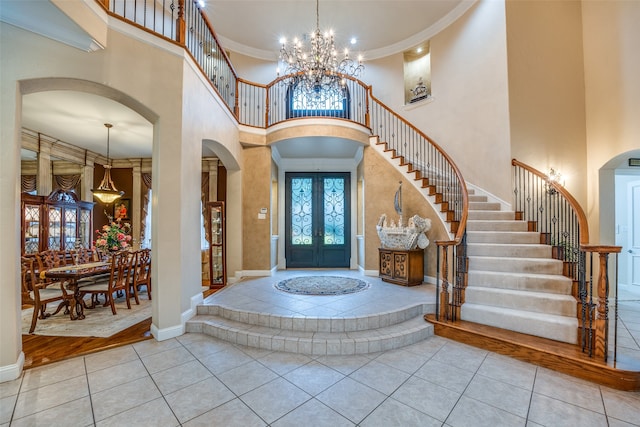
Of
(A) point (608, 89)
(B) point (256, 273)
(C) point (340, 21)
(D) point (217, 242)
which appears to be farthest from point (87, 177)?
(A) point (608, 89)

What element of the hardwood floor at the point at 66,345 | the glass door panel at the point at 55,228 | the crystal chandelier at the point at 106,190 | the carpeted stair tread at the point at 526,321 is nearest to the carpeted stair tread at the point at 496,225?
the carpeted stair tread at the point at 526,321

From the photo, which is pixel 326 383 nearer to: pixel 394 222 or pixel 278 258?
pixel 394 222

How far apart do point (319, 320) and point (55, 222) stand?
6.99 meters

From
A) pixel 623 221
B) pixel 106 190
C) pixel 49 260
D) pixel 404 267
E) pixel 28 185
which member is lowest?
pixel 404 267

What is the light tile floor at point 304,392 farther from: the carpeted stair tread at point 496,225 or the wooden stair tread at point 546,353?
the carpeted stair tread at point 496,225

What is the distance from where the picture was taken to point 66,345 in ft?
10.3

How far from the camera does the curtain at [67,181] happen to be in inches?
285

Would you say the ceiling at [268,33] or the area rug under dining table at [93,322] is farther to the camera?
the ceiling at [268,33]

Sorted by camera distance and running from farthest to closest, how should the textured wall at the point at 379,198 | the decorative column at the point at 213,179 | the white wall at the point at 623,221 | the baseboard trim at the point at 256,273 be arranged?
the decorative column at the point at 213,179
the baseboard trim at the point at 256,273
the white wall at the point at 623,221
the textured wall at the point at 379,198

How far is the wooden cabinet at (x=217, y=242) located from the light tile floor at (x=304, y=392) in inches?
88.7

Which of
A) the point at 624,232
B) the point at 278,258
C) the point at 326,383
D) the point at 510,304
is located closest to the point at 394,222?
the point at 510,304

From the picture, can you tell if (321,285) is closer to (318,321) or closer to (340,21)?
(318,321)

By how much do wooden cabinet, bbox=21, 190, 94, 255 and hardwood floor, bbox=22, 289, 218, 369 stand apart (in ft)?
12.7

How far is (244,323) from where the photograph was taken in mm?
3578
